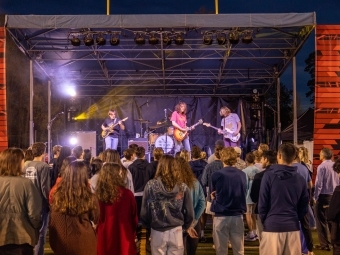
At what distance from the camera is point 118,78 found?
1942 centimetres

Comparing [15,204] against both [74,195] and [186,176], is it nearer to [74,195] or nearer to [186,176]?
[74,195]

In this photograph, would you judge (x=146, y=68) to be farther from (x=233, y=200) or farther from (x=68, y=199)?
(x=68, y=199)

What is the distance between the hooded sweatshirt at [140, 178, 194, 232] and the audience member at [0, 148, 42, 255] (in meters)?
1.08

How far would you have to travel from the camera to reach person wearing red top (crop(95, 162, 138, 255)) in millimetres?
5117

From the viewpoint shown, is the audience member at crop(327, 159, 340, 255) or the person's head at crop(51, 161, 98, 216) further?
the audience member at crop(327, 159, 340, 255)

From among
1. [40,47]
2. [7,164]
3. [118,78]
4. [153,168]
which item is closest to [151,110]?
[118,78]

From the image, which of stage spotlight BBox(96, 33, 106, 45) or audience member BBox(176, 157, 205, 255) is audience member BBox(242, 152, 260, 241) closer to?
audience member BBox(176, 157, 205, 255)

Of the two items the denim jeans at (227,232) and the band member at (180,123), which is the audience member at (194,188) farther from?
the band member at (180,123)

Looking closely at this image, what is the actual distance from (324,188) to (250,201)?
4.32 feet

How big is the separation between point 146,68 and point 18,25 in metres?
6.60

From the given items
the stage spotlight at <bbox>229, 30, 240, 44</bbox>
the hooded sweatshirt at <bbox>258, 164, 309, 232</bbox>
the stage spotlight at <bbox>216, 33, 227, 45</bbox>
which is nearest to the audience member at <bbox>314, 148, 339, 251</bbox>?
the hooded sweatshirt at <bbox>258, 164, 309, 232</bbox>

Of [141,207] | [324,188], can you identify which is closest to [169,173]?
[141,207]

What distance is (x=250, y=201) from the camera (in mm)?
9297

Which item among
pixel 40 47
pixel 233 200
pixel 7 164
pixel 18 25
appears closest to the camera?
pixel 7 164
